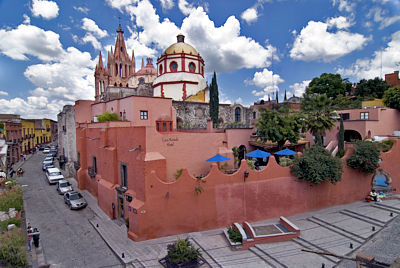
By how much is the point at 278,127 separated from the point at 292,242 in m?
9.40

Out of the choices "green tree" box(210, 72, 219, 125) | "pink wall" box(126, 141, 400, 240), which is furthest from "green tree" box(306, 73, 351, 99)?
"pink wall" box(126, 141, 400, 240)

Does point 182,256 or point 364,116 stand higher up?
point 364,116

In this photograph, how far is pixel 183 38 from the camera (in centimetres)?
3459

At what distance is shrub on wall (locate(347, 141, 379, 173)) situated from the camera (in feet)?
54.2

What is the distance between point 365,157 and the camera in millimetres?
16547

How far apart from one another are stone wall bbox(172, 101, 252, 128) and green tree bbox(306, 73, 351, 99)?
47.5 ft

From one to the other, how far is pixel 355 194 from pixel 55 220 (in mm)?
22617

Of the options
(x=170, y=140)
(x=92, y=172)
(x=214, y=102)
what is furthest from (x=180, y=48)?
(x=170, y=140)

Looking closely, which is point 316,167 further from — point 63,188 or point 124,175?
point 63,188

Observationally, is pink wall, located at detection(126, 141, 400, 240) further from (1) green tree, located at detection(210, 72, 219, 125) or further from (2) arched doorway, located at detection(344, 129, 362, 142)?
(1) green tree, located at detection(210, 72, 219, 125)

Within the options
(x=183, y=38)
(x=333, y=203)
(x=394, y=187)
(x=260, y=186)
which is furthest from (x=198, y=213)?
(x=183, y=38)

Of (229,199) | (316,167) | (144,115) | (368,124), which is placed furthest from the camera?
(368,124)

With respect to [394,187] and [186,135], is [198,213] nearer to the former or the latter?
[186,135]

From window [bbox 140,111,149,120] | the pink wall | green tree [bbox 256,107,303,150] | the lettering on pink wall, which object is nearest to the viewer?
the pink wall
